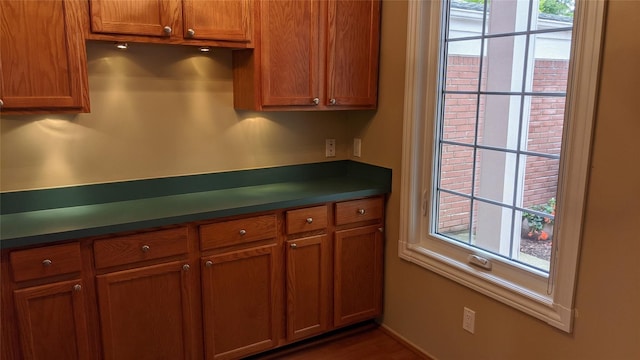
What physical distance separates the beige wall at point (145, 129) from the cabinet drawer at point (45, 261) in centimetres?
48

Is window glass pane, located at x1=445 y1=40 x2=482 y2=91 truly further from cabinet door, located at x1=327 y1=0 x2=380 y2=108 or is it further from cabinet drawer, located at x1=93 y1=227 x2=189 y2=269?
cabinet drawer, located at x1=93 y1=227 x2=189 y2=269

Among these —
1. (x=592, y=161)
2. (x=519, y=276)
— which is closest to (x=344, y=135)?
(x=519, y=276)

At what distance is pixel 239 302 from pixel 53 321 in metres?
0.85

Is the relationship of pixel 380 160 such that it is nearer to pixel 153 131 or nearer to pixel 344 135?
pixel 344 135

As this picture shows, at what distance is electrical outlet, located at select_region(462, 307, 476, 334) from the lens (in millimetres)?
2480

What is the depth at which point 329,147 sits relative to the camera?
10.6 feet

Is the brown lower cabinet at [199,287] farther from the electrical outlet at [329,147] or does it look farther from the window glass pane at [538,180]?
the window glass pane at [538,180]

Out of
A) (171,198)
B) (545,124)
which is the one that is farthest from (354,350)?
(545,124)

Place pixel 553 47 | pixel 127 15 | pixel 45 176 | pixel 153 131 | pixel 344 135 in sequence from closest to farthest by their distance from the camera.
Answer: pixel 553 47 < pixel 127 15 < pixel 45 176 < pixel 153 131 < pixel 344 135

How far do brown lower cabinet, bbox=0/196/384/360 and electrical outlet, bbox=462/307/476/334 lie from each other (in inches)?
25.6

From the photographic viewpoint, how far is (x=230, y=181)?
2.88 meters

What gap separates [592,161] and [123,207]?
6.84 feet

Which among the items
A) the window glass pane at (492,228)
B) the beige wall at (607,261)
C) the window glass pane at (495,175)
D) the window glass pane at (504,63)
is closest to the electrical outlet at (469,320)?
the beige wall at (607,261)

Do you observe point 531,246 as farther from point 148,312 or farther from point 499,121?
point 148,312
